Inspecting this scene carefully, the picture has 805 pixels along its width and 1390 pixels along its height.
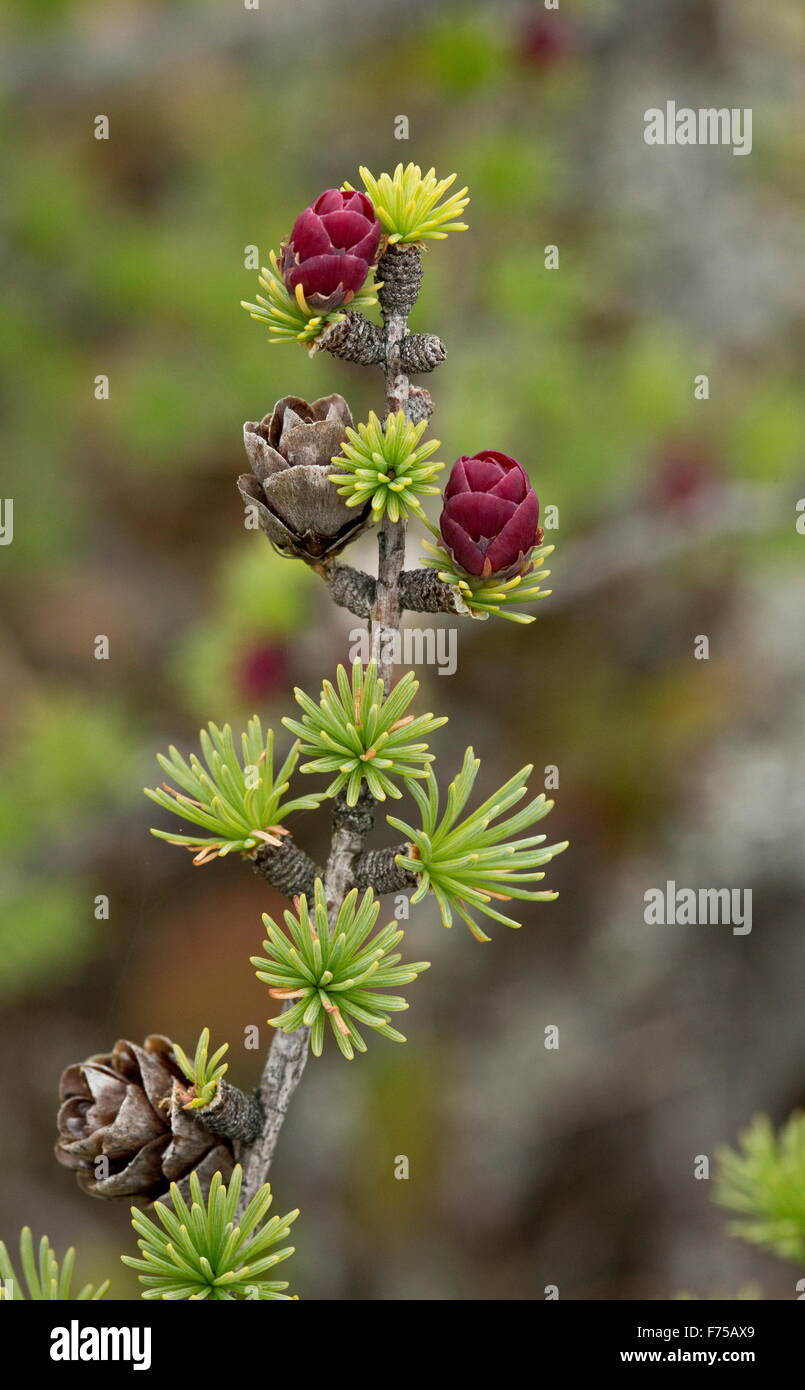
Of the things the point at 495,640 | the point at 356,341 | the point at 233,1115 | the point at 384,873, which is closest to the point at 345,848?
the point at 384,873

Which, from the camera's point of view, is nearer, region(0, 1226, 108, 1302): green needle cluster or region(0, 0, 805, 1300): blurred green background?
region(0, 1226, 108, 1302): green needle cluster

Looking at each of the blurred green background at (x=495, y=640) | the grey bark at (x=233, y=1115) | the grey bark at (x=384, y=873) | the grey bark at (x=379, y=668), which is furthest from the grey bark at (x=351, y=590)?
the blurred green background at (x=495, y=640)

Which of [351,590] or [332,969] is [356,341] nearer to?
[351,590]

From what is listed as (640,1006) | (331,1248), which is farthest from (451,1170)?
(640,1006)

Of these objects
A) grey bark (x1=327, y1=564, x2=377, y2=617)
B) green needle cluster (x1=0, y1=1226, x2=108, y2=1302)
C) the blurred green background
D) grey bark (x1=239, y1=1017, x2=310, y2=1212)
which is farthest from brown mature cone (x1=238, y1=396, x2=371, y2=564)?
the blurred green background

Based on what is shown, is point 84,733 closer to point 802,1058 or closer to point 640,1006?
point 640,1006

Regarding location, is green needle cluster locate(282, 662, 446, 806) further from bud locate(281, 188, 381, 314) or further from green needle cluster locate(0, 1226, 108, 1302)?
green needle cluster locate(0, 1226, 108, 1302)
